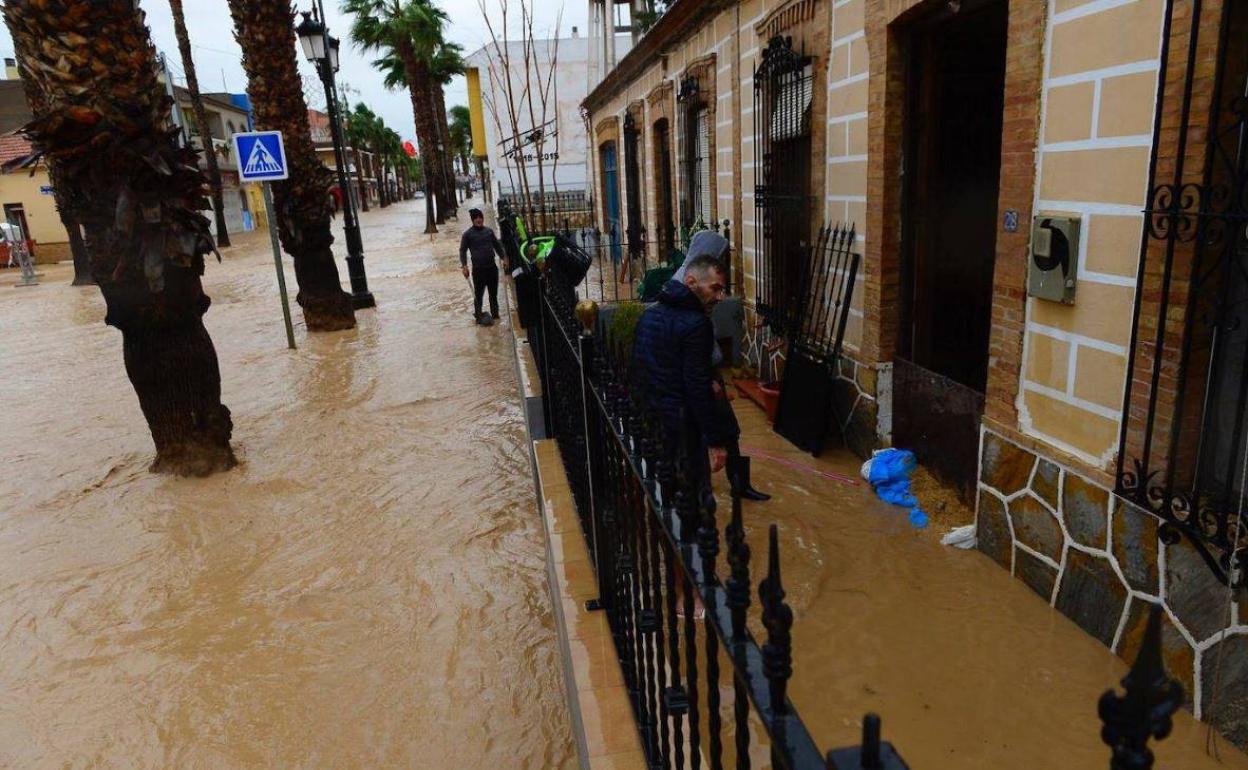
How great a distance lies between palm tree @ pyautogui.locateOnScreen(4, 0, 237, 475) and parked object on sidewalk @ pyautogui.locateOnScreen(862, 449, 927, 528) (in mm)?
5017

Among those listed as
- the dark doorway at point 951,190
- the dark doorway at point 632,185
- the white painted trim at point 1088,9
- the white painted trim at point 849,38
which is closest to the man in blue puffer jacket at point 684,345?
the white painted trim at point 1088,9

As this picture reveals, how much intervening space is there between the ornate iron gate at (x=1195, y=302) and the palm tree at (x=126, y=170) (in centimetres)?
→ 589

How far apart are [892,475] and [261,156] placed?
8354mm

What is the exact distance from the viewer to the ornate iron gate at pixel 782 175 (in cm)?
654

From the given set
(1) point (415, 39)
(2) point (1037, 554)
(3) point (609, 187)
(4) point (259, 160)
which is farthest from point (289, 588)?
(1) point (415, 39)

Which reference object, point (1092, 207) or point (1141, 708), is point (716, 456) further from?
point (1141, 708)

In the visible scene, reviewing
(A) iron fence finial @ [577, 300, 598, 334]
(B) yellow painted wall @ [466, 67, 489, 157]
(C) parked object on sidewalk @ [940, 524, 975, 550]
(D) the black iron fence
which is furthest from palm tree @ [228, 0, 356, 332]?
(B) yellow painted wall @ [466, 67, 489, 157]

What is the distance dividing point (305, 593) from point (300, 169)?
879 cm

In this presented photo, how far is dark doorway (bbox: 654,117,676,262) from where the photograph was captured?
39.0ft

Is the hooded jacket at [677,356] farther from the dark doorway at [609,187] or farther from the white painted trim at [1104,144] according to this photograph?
the dark doorway at [609,187]

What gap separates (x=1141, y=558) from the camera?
3.31 m

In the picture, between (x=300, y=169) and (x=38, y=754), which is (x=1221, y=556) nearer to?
(x=38, y=754)

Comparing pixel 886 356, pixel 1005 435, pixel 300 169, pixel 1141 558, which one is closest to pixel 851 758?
pixel 1141 558

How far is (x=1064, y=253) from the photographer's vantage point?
362cm
